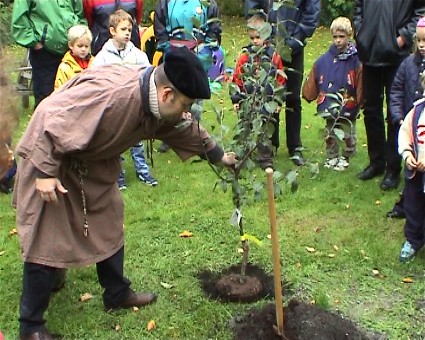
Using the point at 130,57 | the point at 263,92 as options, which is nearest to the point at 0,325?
the point at 263,92

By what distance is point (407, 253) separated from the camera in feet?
15.4

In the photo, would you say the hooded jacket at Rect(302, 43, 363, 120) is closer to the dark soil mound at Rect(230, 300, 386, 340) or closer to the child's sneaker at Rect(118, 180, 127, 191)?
the child's sneaker at Rect(118, 180, 127, 191)

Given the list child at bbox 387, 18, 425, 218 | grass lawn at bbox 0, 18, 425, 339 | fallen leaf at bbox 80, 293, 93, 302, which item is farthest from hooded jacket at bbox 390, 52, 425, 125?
fallen leaf at bbox 80, 293, 93, 302

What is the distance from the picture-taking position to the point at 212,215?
18.2ft

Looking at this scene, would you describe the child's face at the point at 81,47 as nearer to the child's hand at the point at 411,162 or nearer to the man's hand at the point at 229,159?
the man's hand at the point at 229,159

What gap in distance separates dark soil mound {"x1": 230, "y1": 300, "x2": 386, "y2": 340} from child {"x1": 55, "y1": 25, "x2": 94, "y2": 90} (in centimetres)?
285

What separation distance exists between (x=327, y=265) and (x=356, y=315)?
0.63 metres

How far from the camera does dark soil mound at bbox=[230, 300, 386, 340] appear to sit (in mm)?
3689

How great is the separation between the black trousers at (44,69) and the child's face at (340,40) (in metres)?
2.63

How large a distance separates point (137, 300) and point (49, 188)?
114 cm

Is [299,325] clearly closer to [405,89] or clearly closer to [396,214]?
[396,214]

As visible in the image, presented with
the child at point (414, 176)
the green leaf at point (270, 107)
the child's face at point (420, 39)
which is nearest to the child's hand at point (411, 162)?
the child at point (414, 176)

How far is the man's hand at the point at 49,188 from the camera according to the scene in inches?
131

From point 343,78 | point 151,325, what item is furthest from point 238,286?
point 343,78
